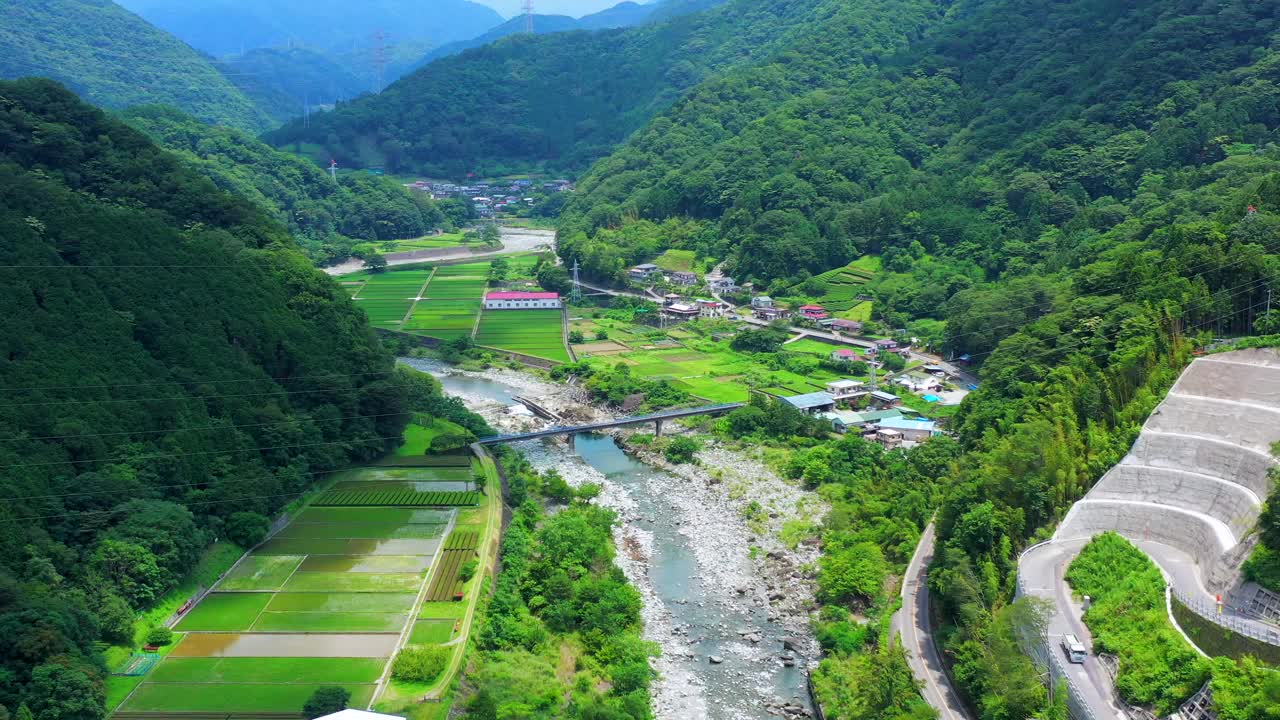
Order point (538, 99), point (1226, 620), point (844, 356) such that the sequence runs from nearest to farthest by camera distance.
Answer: point (1226, 620), point (844, 356), point (538, 99)

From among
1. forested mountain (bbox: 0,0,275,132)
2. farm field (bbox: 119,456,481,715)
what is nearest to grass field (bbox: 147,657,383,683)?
farm field (bbox: 119,456,481,715)

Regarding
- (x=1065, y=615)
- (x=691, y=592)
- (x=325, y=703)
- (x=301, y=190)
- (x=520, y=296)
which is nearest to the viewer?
(x=1065, y=615)

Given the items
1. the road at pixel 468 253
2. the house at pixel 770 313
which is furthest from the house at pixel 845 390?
the road at pixel 468 253

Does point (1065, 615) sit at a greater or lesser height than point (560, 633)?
greater

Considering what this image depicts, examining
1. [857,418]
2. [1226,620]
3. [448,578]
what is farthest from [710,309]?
[1226,620]

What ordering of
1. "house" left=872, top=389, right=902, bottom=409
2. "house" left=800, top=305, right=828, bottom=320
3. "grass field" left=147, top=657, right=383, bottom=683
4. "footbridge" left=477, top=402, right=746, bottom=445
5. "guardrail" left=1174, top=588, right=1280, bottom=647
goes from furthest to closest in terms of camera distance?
"house" left=800, top=305, right=828, bottom=320 < "house" left=872, top=389, right=902, bottom=409 < "footbridge" left=477, top=402, right=746, bottom=445 < "grass field" left=147, top=657, right=383, bottom=683 < "guardrail" left=1174, top=588, right=1280, bottom=647

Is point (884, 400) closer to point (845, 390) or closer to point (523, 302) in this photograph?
point (845, 390)

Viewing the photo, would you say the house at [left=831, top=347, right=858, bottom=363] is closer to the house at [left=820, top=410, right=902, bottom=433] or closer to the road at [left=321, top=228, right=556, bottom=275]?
the house at [left=820, top=410, right=902, bottom=433]

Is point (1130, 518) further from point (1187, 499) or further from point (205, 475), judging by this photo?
point (205, 475)
